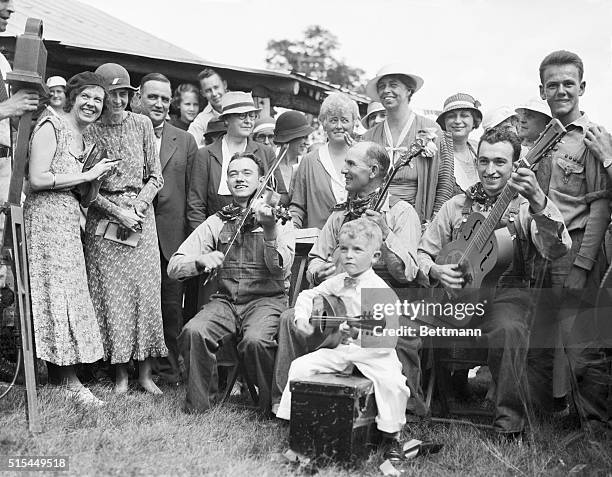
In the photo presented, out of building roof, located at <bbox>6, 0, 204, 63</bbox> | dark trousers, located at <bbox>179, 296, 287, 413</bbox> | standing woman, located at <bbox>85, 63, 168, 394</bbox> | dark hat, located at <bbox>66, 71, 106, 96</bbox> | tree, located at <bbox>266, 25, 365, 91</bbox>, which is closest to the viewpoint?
dark trousers, located at <bbox>179, 296, 287, 413</bbox>

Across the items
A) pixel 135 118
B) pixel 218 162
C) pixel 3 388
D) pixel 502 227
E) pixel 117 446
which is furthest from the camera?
pixel 218 162

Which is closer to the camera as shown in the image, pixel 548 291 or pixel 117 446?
pixel 117 446

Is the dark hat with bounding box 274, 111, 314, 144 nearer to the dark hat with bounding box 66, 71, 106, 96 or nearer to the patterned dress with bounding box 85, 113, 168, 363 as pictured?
the patterned dress with bounding box 85, 113, 168, 363

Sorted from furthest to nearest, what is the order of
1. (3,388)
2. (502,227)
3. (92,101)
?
(92,101) → (3,388) → (502,227)

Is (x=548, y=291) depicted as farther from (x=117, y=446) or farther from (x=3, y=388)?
(x=3, y=388)

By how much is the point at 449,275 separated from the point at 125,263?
2.33 meters

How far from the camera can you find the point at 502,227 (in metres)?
4.64

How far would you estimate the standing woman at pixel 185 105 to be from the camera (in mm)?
7129

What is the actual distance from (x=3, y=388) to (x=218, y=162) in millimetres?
2345

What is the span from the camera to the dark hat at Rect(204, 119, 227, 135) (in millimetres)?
7019

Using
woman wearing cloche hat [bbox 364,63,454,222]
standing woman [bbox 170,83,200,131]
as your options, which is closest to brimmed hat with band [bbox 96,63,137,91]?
standing woman [bbox 170,83,200,131]

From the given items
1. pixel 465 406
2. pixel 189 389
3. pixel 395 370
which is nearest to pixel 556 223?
pixel 395 370

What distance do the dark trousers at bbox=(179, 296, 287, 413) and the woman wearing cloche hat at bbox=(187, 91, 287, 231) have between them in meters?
1.30

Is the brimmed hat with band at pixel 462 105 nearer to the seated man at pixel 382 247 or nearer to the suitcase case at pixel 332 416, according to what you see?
the seated man at pixel 382 247
